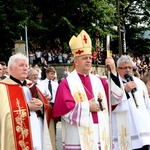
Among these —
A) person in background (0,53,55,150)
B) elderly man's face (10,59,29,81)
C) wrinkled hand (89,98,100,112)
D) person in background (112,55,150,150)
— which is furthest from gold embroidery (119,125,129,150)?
elderly man's face (10,59,29,81)

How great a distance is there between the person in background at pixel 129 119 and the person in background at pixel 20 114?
1.02 metres

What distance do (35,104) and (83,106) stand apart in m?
0.60

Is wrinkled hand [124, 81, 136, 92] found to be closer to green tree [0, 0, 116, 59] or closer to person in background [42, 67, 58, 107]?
person in background [42, 67, 58, 107]

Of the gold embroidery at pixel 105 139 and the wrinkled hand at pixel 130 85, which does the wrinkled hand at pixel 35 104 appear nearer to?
the gold embroidery at pixel 105 139

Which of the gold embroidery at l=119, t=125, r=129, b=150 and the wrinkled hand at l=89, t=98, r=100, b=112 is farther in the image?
the gold embroidery at l=119, t=125, r=129, b=150

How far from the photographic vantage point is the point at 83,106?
5.38 m

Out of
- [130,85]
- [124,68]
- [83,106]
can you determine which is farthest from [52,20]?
[83,106]

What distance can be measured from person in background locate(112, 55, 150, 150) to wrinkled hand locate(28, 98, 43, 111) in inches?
44.2

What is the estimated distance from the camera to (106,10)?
36.8 meters

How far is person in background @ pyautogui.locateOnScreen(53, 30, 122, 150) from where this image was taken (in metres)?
5.40

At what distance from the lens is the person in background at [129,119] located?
5.99 meters

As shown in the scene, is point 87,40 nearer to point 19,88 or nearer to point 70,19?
point 19,88

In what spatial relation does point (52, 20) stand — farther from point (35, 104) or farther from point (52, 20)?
point (35, 104)

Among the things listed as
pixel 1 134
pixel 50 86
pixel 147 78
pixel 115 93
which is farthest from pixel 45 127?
pixel 50 86
